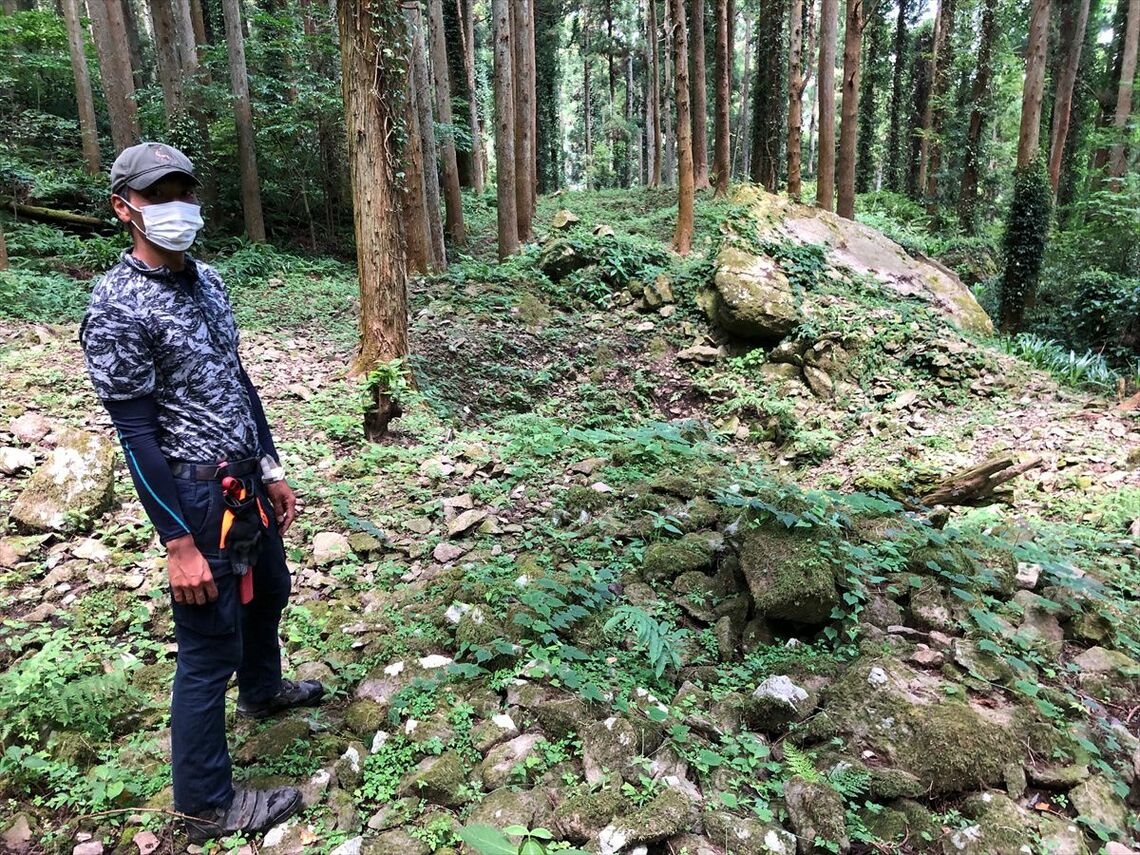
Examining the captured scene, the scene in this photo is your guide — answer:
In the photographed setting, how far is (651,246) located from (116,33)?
35.1 feet

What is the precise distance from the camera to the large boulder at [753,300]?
9195 millimetres

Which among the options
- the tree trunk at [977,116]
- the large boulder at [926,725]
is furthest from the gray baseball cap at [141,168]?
Result: the tree trunk at [977,116]

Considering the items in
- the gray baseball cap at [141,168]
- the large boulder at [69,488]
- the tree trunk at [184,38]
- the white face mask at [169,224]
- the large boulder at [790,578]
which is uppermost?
the tree trunk at [184,38]

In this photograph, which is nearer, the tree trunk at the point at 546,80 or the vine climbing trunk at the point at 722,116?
the vine climbing trunk at the point at 722,116

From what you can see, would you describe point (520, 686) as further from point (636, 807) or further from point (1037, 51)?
A: point (1037, 51)

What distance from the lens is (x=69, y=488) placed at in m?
4.04

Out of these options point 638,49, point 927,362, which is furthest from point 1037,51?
point 638,49

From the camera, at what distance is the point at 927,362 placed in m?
8.86

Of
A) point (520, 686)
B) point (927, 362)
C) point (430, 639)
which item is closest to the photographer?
point (520, 686)

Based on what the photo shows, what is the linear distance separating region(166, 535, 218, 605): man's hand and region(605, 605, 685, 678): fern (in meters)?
1.79

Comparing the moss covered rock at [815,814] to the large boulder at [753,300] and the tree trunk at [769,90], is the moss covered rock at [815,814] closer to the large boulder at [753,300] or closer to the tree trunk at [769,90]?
the large boulder at [753,300]

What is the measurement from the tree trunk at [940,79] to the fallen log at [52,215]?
874 inches

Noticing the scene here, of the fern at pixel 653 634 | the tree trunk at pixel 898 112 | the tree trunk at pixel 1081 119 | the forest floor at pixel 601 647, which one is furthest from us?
the tree trunk at pixel 898 112

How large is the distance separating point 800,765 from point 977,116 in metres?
19.6
